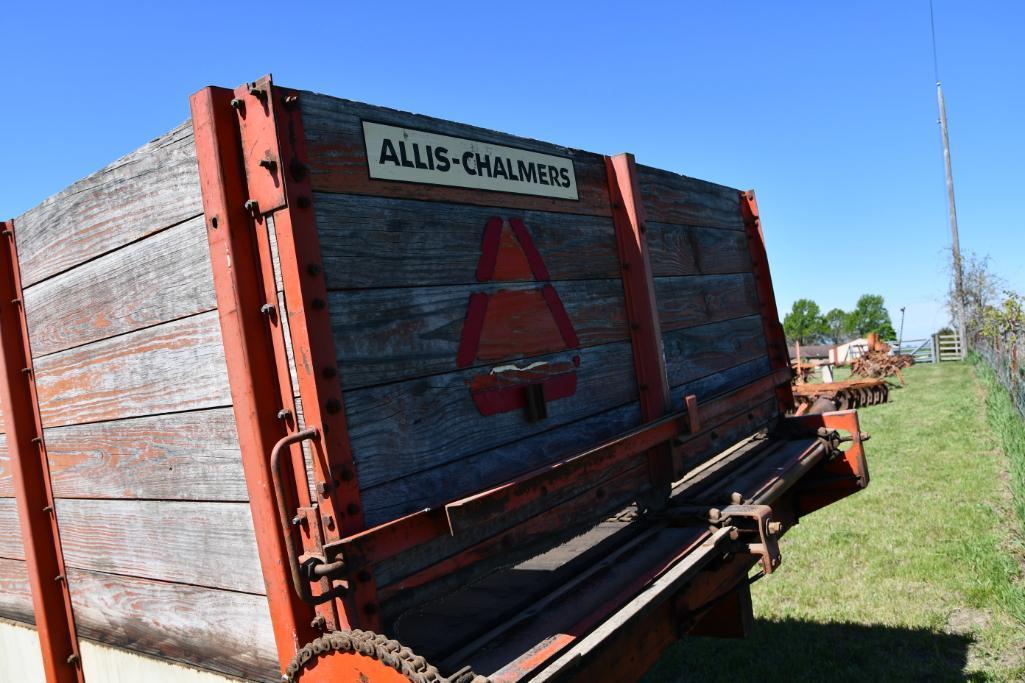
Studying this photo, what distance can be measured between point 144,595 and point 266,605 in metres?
0.63

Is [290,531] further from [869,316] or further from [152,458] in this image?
[869,316]

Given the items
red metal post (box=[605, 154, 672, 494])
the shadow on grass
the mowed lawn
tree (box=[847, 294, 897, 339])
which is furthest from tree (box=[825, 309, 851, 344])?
red metal post (box=[605, 154, 672, 494])

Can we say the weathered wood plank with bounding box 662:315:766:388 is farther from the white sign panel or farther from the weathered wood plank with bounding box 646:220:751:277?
the white sign panel

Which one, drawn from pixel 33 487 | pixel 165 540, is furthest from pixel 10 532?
pixel 165 540

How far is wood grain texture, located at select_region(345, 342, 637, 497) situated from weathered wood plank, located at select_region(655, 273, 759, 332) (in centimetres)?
85

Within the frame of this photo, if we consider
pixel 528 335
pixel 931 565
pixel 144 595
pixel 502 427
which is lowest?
pixel 931 565

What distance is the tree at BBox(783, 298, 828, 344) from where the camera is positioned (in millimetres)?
104188

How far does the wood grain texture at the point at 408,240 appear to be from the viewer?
180 cm

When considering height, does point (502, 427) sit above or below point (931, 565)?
above

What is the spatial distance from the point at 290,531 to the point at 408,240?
82 centimetres

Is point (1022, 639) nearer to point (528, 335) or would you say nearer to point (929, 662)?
point (929, 662)

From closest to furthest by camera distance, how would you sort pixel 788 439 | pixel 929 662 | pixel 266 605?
pixel 266 605
pixel 788 439
pixel 929 662

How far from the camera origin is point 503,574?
2.58 meters

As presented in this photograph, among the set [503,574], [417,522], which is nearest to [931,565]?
[503,574]
